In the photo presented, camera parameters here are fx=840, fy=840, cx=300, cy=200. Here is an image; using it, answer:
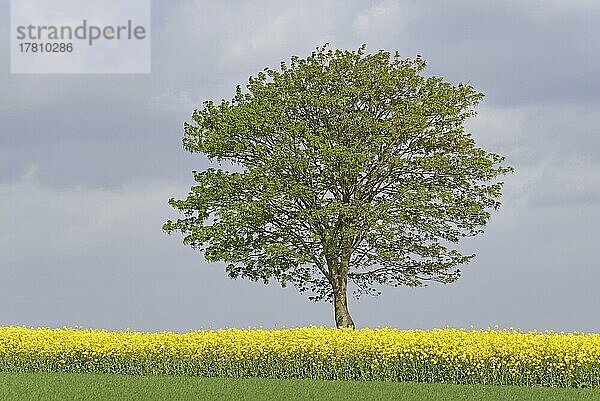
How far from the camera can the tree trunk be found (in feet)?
68.6

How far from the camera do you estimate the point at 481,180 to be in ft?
71.5

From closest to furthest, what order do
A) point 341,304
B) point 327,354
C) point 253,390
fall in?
point 253,390, point 327,354, point 341,304

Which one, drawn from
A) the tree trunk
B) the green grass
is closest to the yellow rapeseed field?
the green grass

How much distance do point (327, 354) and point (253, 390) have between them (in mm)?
2404

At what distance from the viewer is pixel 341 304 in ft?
68.8

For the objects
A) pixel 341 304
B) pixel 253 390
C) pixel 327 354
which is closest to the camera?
pixel 253 390

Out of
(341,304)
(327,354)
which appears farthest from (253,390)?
(341,304)

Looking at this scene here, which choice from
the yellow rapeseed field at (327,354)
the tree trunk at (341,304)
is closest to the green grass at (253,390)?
the yellow rapeseed field at (327,354)

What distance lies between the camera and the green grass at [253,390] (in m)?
13.4

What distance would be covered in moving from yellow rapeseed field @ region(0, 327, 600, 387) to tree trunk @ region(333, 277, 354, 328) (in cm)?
359

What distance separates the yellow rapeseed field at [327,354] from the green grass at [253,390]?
783mm

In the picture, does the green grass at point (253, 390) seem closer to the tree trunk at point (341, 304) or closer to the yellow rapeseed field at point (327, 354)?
the yellow rapeseed field at point (327, 354)

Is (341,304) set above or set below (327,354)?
above

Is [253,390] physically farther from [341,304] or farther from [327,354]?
[341,304]
